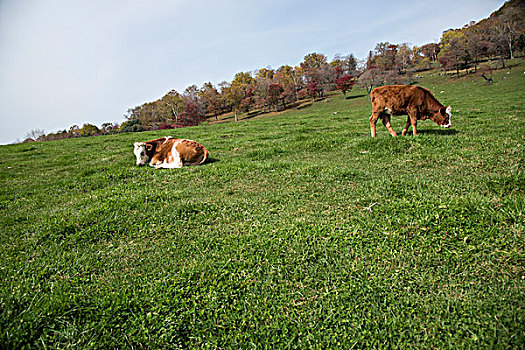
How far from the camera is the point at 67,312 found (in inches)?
104

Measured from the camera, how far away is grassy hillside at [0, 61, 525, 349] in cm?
249

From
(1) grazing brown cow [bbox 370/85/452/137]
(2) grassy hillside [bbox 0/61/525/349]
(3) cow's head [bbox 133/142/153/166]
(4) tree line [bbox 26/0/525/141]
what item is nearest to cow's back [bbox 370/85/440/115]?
(1) grazing brown cow [bbox 370/85/452/137]

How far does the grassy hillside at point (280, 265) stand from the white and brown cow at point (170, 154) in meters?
3.09

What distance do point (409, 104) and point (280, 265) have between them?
989 centimetres

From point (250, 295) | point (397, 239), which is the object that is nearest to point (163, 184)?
point (250, 295)

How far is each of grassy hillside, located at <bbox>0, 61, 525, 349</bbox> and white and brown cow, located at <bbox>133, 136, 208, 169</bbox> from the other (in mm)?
3087

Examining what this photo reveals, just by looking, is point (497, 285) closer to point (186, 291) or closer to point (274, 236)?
point (274, 236)

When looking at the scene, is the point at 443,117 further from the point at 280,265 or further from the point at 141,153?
the point at 141,153

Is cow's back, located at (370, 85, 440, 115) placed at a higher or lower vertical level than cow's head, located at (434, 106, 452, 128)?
higher

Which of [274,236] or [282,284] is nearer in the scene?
[282,284]

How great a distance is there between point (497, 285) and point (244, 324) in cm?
277

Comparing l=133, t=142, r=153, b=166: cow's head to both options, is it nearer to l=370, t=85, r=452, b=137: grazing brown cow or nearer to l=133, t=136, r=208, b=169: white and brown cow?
l=133, t=136, r=208, b=169: white and brown cow

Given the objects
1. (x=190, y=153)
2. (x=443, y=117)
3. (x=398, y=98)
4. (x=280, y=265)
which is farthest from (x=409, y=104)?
(x=280, y=265)

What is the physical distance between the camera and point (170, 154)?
31.2ft
